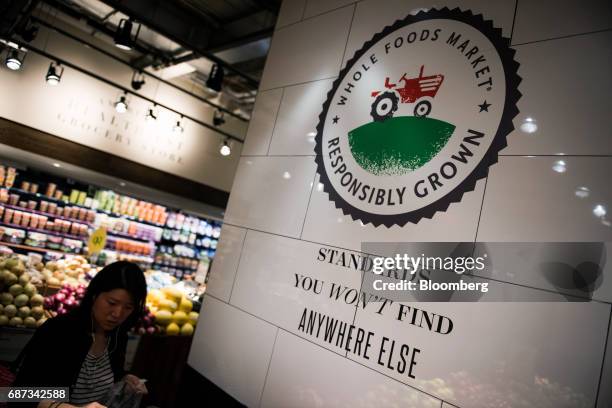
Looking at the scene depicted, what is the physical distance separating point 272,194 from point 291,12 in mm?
1451

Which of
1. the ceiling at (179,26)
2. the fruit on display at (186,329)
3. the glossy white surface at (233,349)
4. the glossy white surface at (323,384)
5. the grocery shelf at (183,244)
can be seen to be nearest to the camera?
the glossy white surface at (323,384)

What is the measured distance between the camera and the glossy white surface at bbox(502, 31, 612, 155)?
142cm

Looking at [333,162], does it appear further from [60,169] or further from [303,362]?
[60,169]

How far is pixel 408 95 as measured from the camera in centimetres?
203

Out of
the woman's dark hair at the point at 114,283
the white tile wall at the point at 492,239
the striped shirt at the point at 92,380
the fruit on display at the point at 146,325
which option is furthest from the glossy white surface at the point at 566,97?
the fruit on display at the point at 146,325

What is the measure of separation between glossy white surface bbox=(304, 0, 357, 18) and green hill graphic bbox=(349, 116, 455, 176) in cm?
101

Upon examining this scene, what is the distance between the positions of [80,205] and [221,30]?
4.63 m

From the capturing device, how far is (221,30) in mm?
5832

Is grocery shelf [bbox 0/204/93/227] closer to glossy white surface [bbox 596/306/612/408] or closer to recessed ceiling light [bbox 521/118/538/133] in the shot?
recessed ceiling light [bbox 521/118/538/133]

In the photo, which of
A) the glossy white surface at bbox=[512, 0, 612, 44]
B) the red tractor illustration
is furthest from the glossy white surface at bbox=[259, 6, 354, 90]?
the glossy white surface at bbox=[512, 0, 612, 44]

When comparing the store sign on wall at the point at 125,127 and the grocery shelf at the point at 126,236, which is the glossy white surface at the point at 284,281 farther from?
the grocery shelf at the point at 126,236

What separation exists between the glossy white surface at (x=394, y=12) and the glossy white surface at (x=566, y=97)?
0.76 ft

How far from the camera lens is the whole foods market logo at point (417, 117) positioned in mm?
1711

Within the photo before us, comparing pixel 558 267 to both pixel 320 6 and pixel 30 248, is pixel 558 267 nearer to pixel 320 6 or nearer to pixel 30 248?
pixel 320 6
